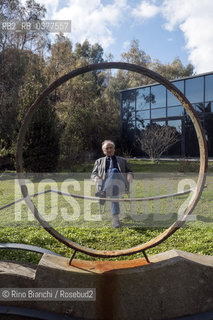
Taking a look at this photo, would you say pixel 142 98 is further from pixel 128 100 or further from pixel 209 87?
pixel 209 87

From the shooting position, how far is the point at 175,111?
17766 mm

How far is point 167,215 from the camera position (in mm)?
5602

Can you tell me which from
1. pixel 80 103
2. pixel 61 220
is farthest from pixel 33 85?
pixel 61 220

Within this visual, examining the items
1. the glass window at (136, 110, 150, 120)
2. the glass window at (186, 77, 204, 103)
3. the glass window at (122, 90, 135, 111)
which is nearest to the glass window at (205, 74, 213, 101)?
the glass window at (186, 77, 204, 103)

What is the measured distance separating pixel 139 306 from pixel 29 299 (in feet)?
2.63

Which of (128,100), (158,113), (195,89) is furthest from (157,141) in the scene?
(128,100)

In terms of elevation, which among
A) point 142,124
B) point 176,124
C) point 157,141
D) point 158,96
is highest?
point 158,96

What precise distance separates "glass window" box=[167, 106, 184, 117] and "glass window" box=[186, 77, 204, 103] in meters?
0.81

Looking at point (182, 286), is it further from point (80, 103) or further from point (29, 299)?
point (80, 103)

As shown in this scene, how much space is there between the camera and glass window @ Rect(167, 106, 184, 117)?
17438 millimetres

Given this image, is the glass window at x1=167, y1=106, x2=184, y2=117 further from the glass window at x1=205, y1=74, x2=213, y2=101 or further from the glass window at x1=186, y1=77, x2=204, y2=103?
the glass window at x1=205, y1=74, x2=213, y2=101

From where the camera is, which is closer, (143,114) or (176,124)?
(176,124)

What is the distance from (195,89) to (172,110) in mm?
1863

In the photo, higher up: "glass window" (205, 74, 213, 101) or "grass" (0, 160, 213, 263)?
"glass window" (205, 74, 213, 101)
